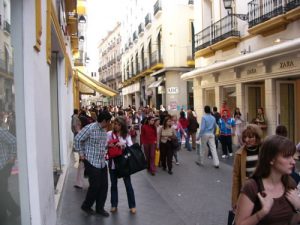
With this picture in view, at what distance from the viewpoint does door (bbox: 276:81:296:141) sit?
1406 cm

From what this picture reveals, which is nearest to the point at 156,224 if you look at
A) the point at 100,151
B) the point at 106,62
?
the point at 100,151

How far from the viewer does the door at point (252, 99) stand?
16297 millimetres

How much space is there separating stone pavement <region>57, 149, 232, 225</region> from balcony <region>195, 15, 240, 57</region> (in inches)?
278

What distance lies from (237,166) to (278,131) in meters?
1.48

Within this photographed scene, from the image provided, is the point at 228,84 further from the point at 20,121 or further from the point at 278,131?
the point at 20,121

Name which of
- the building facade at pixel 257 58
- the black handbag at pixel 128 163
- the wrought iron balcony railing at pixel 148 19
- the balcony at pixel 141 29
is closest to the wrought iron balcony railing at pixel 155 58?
the wrought iron balcony railing at pixel 148 19

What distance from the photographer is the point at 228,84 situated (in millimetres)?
17453

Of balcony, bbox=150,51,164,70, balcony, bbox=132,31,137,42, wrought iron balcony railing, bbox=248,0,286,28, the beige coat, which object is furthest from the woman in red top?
balcony, bbox=132,31,137,42

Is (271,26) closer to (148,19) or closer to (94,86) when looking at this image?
(94,86)

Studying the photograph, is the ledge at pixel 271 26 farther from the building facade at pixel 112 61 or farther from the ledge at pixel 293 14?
the building facade at pixel 112 61

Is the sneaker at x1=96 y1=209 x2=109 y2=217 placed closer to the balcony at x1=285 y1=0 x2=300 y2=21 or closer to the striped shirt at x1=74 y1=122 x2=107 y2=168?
the striped shirt at x1=74 y1=122 x2=107 y2=168

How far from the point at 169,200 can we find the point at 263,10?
8766mm

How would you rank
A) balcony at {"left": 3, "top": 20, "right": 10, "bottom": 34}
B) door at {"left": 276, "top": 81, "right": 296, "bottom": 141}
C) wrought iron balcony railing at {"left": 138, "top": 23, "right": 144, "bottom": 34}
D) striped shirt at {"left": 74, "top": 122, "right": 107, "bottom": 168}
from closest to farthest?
1. balcony at {"left": 3, "top": 20, "right": 10, "bottom": 34}
2. striped shirt at {"left": 74, "top": 122, "right": 107, "bottom": 168}
3. door at {"left": 276, "top": 81, "right": 296, "bottom": 141}
4. wrought iron balcony railing at {"left": 138, "top": 23, "right": 144, "bottom": 34}

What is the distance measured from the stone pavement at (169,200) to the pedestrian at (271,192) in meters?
3.82
